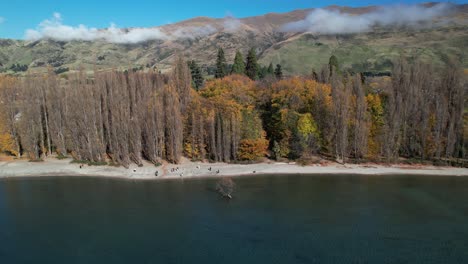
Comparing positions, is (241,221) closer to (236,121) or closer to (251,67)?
(236,121)

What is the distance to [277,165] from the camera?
51.3 meters

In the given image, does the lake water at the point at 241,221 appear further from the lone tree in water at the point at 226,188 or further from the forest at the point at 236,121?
the forest at the point at 236,121

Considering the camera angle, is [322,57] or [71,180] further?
[322,57]

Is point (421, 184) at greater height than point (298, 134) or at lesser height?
lesser

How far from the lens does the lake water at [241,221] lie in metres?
26.9

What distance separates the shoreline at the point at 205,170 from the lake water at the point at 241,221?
2.54 m

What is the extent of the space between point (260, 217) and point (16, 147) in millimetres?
44239

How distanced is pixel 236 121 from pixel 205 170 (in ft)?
28.9

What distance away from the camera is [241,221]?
3238cm

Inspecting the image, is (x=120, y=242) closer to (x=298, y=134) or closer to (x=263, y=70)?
(x=298, y=134)

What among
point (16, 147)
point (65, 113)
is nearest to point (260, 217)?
point (65, 113)

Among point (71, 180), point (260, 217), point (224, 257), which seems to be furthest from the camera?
point (71, 180)

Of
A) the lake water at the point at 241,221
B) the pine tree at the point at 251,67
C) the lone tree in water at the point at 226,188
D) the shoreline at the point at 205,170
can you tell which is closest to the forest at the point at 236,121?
the shoreline at the point at 205,170

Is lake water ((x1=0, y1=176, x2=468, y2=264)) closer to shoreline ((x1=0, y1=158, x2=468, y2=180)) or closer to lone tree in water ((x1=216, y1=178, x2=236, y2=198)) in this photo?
lone tree in water ((x1=216, y1=178, x2=236, y2=198))
